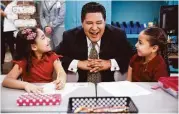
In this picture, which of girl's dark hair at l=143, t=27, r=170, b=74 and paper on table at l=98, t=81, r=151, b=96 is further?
girl's dark hair at l=143, t=27, r=170, b=74

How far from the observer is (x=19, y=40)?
2.21m

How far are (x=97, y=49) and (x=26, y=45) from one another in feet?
2.29

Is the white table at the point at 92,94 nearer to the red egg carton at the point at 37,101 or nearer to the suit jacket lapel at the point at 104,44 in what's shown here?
the red egg carton at the point at 37,101

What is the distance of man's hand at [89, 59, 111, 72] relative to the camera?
2.55 m

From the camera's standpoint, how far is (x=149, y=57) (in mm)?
2238

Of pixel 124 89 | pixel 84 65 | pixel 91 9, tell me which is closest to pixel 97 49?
pixel 84 65

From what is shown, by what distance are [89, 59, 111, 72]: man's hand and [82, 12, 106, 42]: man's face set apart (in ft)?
0.67

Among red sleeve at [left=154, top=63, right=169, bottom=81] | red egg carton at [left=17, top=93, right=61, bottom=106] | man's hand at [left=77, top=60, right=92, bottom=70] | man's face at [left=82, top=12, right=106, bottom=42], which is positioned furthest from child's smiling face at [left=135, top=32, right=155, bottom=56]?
red egg carton at [left=17, top=93, right=61, bottom=106]

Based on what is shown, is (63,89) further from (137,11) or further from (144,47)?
(137,11)

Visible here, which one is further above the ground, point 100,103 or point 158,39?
point 158,39

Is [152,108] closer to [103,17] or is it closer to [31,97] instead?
[31,97]

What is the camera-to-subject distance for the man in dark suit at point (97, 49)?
2.54 meters

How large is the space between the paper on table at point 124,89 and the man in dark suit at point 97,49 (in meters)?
0.71

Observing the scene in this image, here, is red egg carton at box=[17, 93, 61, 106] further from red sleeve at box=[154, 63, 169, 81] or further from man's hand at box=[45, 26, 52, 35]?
man's hand at box=[45, 26, 52, 35]
